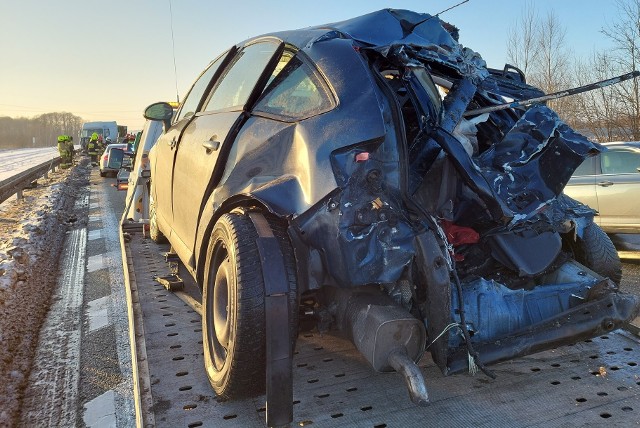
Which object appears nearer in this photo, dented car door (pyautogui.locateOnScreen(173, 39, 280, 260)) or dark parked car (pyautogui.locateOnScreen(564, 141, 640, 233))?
dented car door (pyautogui.locateOnScreen(173, 39, 280, 260))

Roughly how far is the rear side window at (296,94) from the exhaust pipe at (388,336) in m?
0.90

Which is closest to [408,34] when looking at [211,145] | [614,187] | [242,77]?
[242,77]

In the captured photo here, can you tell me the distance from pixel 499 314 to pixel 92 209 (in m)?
Answer: 11.2

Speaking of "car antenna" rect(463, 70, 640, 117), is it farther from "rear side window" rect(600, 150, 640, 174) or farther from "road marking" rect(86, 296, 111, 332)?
"rear side window" rect(600, 150, 640, 174)

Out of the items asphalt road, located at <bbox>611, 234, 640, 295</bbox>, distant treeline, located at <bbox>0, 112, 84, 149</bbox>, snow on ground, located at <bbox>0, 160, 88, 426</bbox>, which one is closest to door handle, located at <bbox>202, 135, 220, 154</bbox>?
snow on ground, located at <bbox>0, 160, 88, 426</bbox>

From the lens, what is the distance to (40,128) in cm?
11462

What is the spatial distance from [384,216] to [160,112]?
2952mm

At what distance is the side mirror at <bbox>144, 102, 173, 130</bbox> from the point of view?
14.3 feet

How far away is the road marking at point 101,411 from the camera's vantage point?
3.00m

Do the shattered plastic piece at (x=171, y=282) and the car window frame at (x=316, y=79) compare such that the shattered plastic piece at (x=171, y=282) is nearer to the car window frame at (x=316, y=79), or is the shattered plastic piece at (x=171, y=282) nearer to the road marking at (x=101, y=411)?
the road marking at (x=101, y=411)

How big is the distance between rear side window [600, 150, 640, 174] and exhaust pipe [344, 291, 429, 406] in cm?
639

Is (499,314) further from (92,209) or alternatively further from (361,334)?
(92,209)

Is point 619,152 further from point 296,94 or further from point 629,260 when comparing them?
point 296,94

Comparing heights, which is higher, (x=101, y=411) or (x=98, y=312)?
(x=98, y=312)
